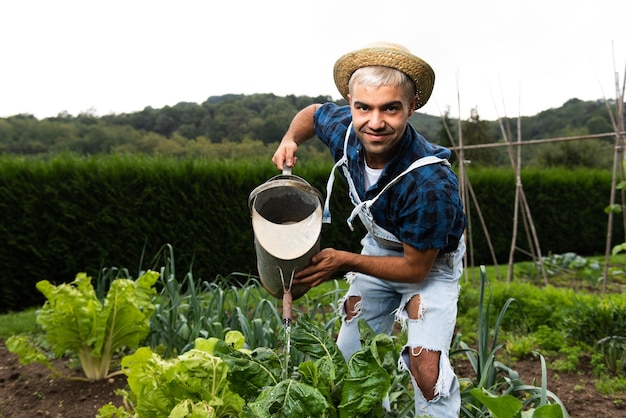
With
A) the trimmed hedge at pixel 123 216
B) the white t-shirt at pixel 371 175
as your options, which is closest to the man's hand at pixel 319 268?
the white t-shirt at pixel 371 175

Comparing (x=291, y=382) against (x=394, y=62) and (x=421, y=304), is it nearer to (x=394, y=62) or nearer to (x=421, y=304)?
(x=421, y=304)

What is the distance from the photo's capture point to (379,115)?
65.7 inches

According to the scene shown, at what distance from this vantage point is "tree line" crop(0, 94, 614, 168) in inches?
643

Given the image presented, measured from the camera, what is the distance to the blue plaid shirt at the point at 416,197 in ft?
5.42

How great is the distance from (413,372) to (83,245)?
14.9 ft

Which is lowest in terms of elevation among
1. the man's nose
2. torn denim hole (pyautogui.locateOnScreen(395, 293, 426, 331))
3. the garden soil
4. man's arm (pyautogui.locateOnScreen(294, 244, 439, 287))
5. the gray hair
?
the garden soil

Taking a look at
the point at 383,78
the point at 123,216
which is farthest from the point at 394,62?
the point at 123,216

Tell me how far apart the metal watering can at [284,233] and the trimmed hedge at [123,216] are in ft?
10.8

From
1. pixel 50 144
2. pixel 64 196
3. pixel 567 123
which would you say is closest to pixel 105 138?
pixel 50 144

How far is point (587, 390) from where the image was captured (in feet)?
8.95

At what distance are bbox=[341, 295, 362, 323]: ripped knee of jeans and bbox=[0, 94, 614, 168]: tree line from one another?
40.1ft

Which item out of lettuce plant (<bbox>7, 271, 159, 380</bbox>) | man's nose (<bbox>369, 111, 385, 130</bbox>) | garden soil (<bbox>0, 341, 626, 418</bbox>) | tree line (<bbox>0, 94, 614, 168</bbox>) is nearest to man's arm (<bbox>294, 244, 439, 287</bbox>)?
man's nose (<bbox>369, 111, 385, 130</bbox>)

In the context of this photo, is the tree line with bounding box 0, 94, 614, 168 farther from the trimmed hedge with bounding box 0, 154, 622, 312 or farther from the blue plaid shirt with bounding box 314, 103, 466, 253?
the blue plaid shirt with bounding box 314, 103, 466, 253

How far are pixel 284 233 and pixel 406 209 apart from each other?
405 mm
